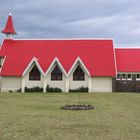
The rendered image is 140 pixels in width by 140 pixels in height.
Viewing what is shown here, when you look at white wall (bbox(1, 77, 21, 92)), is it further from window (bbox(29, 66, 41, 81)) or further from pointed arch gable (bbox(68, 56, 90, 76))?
pointed arch gable (bbox(68, 56, 90, 76))

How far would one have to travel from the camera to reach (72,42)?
2312 inches

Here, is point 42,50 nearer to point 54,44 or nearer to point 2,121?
point 54,44

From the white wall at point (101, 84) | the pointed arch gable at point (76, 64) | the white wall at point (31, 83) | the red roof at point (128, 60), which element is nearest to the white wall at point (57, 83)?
the white wall at point (31, 83)

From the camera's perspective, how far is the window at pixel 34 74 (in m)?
53.3

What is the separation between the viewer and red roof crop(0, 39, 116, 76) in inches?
2098

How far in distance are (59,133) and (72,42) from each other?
44697 millimetres

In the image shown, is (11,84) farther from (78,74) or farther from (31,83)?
(78,74)

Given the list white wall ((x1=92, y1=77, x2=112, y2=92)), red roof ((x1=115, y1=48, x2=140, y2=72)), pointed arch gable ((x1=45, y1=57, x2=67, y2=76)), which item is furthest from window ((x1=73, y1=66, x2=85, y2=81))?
red roof ((x1=115, y1=48, x2=140, y2=72))

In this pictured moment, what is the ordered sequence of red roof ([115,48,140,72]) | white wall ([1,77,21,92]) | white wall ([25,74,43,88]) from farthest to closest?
red roof ([115,48,140,72]), white wall ([1,77,21,92]), white wall ([25,74,43,88])

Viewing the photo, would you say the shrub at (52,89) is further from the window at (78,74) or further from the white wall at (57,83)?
the window at (78,74)

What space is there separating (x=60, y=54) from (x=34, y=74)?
5342 mm

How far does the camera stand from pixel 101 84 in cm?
5281

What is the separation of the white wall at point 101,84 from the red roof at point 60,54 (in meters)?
Result: 0.99

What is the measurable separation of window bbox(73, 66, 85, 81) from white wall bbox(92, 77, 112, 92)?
63.7 inches
